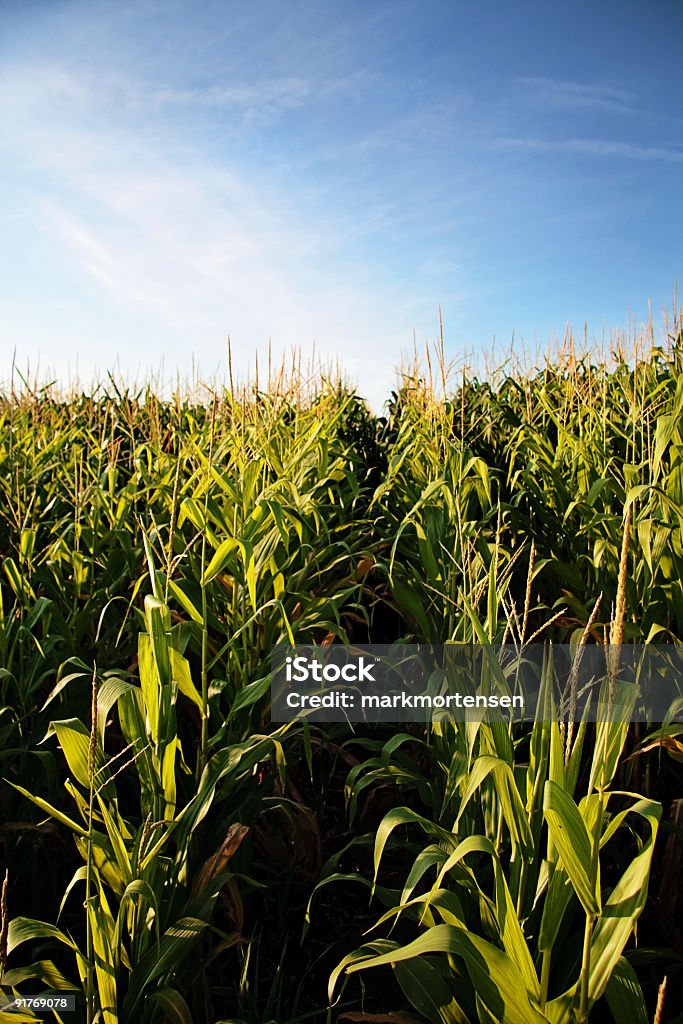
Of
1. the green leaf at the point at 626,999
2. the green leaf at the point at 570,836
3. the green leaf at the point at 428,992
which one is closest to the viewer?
the green leaf at the point at 570,836

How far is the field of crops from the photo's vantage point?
1002mm

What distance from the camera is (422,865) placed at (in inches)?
42.1

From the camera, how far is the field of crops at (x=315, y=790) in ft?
3.29

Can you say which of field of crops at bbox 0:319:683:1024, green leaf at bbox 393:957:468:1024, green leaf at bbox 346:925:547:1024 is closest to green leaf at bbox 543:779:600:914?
field of crops at bbox 0:319:683:1024

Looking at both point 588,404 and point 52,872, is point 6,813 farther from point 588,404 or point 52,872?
point 588,404

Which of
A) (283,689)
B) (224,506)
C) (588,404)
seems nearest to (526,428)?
(588,404)

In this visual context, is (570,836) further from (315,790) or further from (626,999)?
(315,790)

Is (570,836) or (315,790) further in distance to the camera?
(315,790)

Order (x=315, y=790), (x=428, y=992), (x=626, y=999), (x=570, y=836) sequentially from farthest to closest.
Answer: (x=315, y=790) < (x=428, y=992) < (x=626, y=999) < (x=570, y=836)

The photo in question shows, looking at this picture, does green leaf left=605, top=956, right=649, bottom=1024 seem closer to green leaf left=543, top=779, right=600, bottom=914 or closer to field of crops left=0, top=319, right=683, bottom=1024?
field of crops left=0, top=319, right=683, bottom=1024

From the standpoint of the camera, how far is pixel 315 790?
2.04 meters

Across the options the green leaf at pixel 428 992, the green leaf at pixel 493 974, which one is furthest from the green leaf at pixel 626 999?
the green leaf at pixel 428 992

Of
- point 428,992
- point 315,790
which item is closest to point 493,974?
point 428,992

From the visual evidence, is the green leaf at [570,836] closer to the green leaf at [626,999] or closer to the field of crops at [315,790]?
the field of crops at [315,790]
